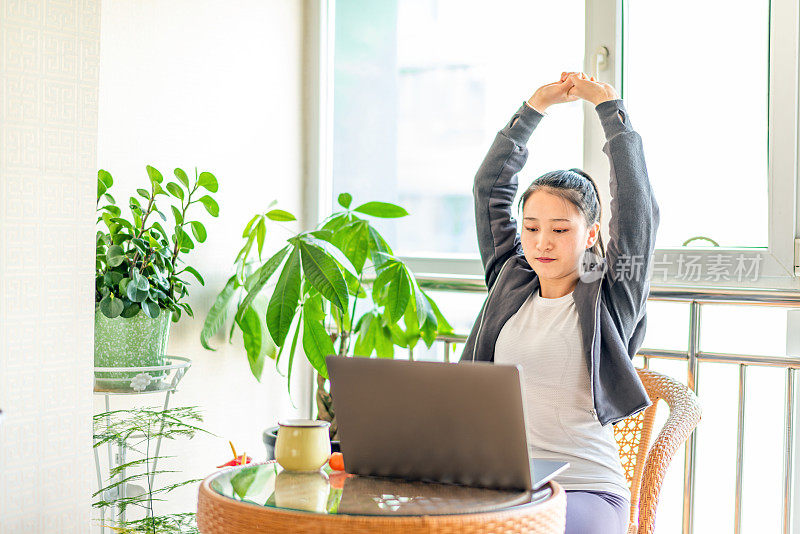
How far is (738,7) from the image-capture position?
2.15 metres

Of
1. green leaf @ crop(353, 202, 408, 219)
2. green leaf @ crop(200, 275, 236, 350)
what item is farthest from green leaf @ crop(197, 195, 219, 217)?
green leaf @ crop(353, 202, 408, 219)

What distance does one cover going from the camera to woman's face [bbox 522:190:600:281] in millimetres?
1685

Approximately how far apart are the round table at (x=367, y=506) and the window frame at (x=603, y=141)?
1241 mm

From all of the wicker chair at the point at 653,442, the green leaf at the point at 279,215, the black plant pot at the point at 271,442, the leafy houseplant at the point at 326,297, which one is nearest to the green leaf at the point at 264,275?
the leafy houseplant at the point at 326,297

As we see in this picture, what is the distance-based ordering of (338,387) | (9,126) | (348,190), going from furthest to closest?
1. (348,190)
2. (9,126)
3. (338,387)

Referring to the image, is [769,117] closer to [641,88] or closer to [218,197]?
[641,88]

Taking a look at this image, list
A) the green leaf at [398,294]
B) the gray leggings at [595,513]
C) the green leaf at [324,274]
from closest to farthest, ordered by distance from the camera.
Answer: the gray leggings at [595,513] → the green leaf at [324,274] → the green leaf at [398,294]

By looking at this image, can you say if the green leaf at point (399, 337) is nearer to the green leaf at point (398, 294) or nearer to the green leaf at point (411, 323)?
the green leaf at point (411, 323)

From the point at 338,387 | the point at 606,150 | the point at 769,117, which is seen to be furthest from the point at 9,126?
the point at 769,117

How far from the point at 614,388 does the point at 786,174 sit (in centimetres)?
86

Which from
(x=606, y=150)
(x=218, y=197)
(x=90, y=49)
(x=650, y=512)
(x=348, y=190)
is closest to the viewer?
(x=90, y=49)

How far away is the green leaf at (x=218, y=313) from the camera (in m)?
2.29

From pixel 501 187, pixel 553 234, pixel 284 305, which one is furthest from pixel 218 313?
pixel 553 234

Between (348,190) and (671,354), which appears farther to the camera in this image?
(348,190)
